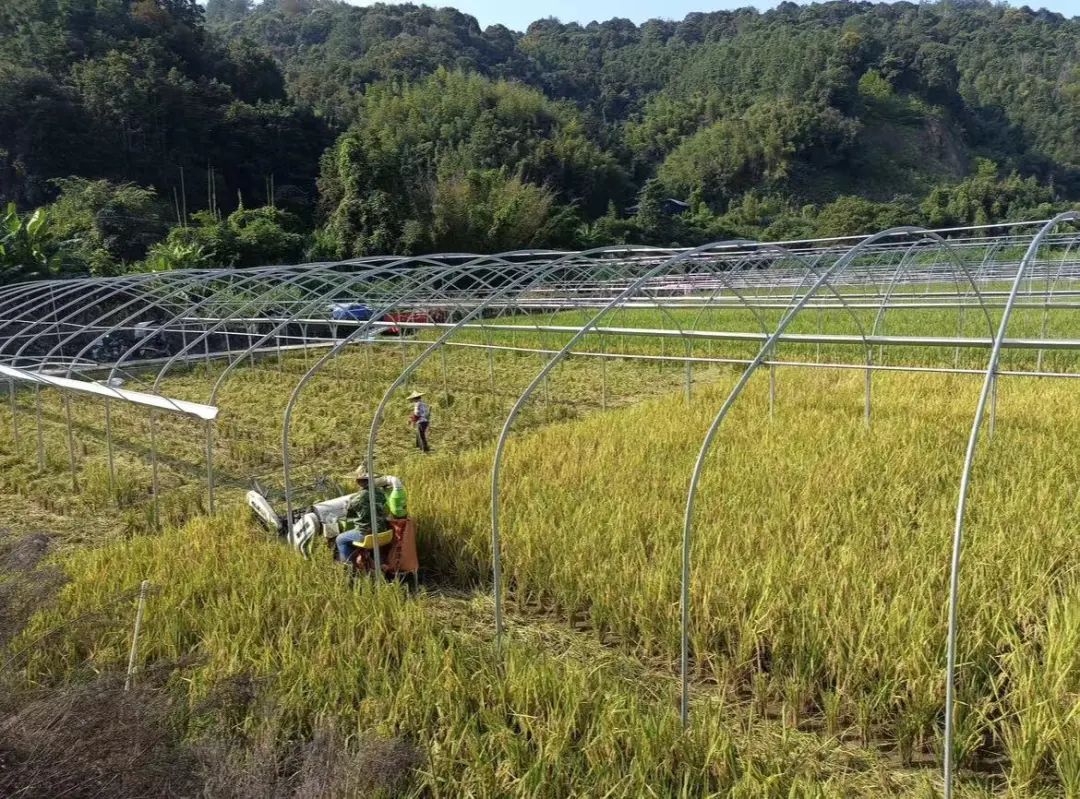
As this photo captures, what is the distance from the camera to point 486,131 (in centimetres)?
4406

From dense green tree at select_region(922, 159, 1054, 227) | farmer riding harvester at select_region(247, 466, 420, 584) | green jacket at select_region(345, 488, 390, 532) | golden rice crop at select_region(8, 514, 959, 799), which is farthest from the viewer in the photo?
dense green tree at select_region(922, 159, 1054, 227)

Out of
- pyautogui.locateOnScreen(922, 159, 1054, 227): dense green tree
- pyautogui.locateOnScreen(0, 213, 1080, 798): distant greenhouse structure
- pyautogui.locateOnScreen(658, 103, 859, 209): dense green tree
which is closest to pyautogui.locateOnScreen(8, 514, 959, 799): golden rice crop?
pyautogui.locateOnScreen(0, 213, 1080, 798): distant greenhouse structure

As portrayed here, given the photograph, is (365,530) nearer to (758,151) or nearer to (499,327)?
(499,327)

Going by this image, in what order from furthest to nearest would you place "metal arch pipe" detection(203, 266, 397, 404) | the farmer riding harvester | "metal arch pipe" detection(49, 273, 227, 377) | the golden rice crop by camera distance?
"metal arch pipe" detection(49, 273, 227, 377), "metal arch pipe" detection(203, 266, 397, 404), the farmer riding harvester, the golden rice crop

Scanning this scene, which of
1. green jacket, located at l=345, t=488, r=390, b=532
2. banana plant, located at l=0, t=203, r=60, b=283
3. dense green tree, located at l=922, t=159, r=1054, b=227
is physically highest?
dense green tree, located at l=922, t=159, r=1054, b=227

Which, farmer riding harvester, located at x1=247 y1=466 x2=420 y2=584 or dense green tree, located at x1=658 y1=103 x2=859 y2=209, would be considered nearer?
farmer riding harvester, located at x1=247 y1=466 x2=420 y2=584

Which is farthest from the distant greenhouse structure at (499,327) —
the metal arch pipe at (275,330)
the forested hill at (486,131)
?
the forested hill at (486,131)

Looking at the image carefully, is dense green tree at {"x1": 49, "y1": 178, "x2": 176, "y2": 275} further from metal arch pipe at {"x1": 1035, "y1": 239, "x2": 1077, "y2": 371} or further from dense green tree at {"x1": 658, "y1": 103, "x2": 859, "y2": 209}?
dense green tree at {"x1": 658, "y1": 103, "x2": 859, "y2": 209}

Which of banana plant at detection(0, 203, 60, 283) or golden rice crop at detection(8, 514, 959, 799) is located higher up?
banana plant at detection(0, 203, 60, 283)

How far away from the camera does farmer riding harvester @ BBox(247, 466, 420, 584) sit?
5.16 meters

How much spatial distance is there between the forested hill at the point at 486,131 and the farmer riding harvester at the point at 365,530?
16441 mm

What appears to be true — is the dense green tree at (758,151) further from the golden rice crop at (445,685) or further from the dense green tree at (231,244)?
the golden rice crop at (445,685)

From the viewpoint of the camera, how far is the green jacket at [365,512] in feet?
17.3

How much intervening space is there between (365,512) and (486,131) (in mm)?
42050
